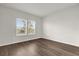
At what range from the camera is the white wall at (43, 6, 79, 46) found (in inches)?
119

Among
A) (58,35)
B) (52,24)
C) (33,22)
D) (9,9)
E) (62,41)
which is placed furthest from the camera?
(33,22)

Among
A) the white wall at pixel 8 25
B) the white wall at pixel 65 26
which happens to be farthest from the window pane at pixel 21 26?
the white wall at pixel 65 26

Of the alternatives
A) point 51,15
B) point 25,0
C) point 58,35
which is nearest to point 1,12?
point 25,0

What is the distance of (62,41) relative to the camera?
3689 millimetres

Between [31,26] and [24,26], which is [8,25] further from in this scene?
[31,26]

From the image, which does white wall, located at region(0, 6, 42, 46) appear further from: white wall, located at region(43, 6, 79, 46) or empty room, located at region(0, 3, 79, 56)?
white wall, located at region(43, 6, 79, 46)

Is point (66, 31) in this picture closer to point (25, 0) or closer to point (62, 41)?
point (62, 41)

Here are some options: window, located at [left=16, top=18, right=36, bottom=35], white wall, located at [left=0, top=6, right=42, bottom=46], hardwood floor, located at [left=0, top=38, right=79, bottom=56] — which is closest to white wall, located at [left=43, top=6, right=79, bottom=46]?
hardwood floor, located at [left=0, top=38, right=79, bottom=56]

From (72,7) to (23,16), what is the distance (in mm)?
2728

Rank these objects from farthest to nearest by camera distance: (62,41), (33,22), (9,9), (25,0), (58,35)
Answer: (33,22) < (58,35) < (62,41) < (9,9) < (25,0)

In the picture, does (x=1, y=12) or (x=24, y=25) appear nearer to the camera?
(x=1, y=12)

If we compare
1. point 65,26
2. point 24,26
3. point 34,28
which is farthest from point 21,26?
point 65,26

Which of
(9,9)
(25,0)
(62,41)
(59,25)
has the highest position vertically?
(9,9)

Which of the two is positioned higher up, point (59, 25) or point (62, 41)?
point (59, 25)
